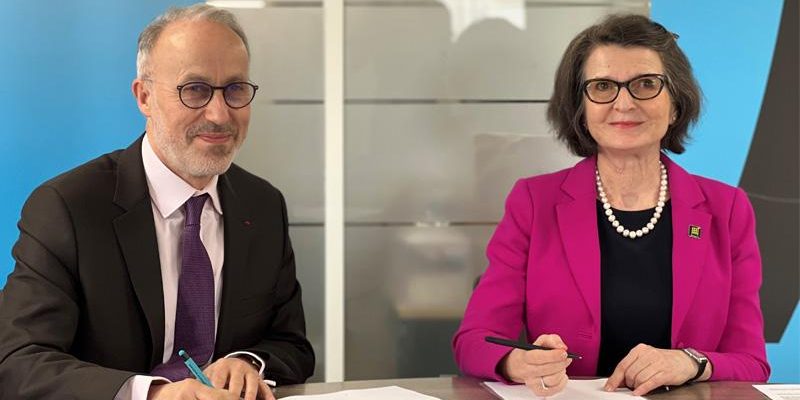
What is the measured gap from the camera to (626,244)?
2666mm

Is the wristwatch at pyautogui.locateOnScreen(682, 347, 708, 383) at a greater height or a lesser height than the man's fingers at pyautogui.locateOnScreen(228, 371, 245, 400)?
lesser

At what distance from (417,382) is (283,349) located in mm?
417

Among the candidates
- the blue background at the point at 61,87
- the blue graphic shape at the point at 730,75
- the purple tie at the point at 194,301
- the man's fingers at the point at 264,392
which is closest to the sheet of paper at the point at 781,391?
the man's fingers at the point at 264,392

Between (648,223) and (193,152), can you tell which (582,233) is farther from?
(193,152)

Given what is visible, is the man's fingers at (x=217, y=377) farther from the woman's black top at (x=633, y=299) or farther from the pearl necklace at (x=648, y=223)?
the pearl necklace at (x=648, y=223)

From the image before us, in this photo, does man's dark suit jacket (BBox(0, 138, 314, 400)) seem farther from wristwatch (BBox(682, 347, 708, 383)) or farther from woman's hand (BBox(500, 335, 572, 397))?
wristwatch (BBox(682, 347, 708, 383))

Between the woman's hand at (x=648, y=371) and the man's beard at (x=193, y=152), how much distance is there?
1.13 metres

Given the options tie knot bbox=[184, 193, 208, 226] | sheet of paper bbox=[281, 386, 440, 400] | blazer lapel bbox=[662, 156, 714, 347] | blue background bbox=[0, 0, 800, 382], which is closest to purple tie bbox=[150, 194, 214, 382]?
tie knot bbox=[184, 193, 208, 226]

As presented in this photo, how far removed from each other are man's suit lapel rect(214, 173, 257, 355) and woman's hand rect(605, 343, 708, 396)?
3.20 ft

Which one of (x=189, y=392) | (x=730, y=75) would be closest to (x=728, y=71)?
(x=730, y=75)

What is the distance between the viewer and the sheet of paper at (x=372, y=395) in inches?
81.7

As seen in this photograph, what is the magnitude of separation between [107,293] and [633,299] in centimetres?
140

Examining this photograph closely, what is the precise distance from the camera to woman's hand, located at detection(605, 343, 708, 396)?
2.19 meters

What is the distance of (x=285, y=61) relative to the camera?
395 centimetres
